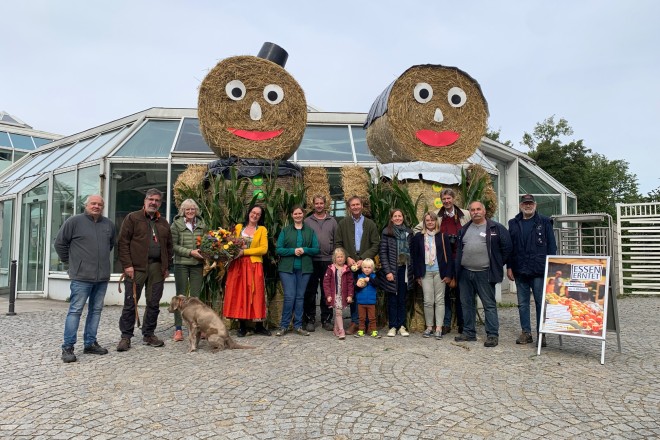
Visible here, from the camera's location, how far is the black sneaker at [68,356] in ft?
14.8

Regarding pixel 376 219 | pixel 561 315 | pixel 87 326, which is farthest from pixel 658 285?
pixel 87 326

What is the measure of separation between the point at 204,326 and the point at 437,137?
3.96m

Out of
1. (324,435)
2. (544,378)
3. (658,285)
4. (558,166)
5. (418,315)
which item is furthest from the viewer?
(558,166)

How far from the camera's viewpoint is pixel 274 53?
8.30m

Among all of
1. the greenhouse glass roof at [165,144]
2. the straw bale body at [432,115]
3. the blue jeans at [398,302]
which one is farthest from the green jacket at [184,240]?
the greenhouse glass roof at [165,144]

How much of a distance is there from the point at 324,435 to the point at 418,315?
3422mm

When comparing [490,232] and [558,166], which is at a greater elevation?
[558,166]

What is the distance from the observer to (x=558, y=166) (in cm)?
2298

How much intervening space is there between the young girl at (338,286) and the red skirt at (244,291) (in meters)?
0.80

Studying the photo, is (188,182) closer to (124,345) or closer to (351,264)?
(124,345)

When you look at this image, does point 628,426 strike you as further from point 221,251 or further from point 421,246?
point 221,251

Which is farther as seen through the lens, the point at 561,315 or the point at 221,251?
the point at 221,251

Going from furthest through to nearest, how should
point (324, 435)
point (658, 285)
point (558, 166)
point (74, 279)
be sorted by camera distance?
1. point (558, 166)
2. point (658, 285)
3. point (74, 279)
4. point (324, 435)

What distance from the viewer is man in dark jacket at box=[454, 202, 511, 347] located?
5.33 m
